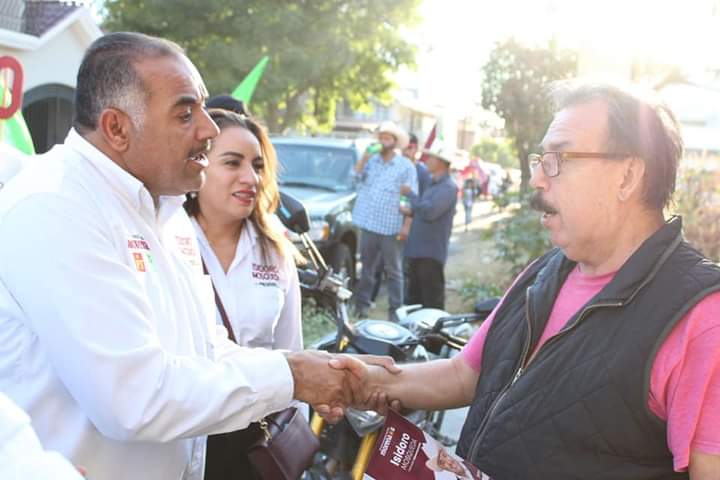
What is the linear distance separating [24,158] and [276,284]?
4.01 ft

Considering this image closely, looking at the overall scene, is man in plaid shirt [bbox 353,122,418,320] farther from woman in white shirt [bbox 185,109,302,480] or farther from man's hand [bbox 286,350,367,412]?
man's hand [bbox 286,350,367,412]

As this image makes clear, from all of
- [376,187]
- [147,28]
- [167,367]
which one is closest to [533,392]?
[167,367]

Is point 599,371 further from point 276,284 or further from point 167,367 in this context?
point 276,284

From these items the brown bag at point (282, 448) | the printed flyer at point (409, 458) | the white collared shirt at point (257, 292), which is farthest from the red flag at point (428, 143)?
the printed flyer at point (409, 458)

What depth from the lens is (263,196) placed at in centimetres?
347

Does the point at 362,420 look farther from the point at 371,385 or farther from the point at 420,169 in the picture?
the point at 420,169

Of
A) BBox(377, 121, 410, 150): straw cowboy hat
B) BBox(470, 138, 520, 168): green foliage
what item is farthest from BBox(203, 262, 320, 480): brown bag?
BBox(470, 138, 520, 168): green foliage

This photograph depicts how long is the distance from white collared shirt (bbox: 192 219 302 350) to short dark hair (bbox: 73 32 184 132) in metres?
1.18

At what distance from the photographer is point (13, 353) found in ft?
5.65

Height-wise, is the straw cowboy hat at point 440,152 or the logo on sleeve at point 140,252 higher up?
the logo on sleeve at point 140,252

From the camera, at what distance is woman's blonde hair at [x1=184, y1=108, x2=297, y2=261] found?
131 inches

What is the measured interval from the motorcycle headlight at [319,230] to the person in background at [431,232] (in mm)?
974

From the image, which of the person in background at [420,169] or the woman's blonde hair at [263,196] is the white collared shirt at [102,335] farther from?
the person in background at [420,169]

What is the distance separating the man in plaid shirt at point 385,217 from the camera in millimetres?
8500
